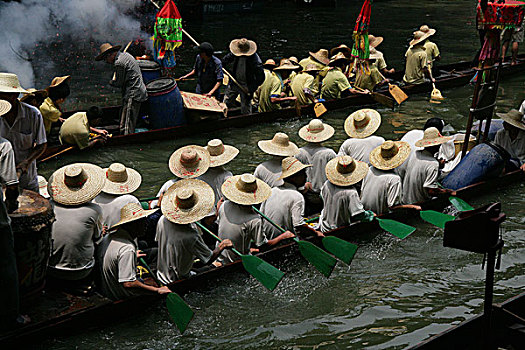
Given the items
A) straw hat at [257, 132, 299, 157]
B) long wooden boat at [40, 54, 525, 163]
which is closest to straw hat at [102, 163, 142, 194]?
straw hat at [257, 132, 299, 157]

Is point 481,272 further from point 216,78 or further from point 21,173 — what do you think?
point 216,78

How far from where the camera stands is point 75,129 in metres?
10.3

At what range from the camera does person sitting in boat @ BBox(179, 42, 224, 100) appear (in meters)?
11.9

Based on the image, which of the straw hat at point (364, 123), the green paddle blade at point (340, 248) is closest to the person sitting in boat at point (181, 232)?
the green paddle blade at point (340, 248)

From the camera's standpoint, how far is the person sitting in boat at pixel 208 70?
1186cm

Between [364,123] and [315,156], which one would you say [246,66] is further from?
[315,156]

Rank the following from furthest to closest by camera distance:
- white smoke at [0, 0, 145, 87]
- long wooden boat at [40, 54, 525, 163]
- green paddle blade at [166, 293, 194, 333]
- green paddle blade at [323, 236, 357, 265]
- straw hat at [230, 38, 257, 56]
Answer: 1. white smoke at [0, 0, 145, 87]
2. straw hat at [230, 38, 257, 56]
3. long wooden boat at [40, 54, 525, 163]
4. green paddle blade at [323, 236, 357, 265]
5. green paddle blade at [166, 293, 194, 333]

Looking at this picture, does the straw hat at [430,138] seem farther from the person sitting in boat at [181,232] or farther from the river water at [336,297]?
the person sitting in boat at [181,232]

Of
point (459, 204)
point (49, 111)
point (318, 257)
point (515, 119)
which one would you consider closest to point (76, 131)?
point (49, 111)

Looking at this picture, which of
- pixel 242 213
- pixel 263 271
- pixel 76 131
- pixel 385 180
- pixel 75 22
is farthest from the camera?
pixel 75 22

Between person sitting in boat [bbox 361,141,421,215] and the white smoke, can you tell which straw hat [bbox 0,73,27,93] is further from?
the white smoke

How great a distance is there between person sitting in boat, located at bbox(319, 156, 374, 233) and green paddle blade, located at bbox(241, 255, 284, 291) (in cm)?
138

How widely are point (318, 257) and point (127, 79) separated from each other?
219 inches

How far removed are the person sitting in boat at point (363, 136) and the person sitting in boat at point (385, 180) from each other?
1.72 feet
